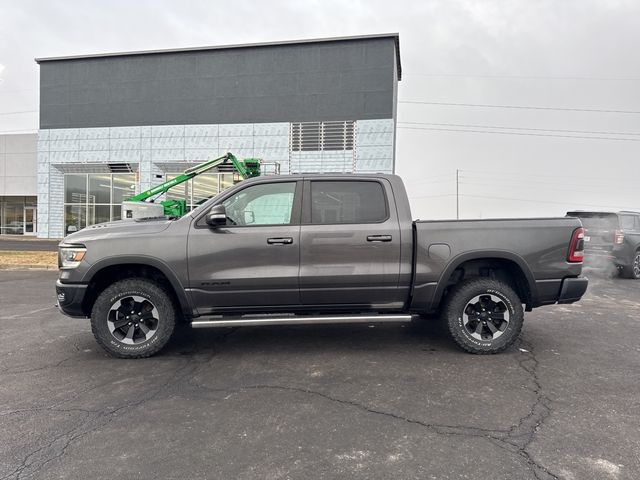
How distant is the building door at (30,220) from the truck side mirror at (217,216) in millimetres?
36027

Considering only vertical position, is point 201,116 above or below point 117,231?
above

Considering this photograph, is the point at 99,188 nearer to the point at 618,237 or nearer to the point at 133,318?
the point at 133,318

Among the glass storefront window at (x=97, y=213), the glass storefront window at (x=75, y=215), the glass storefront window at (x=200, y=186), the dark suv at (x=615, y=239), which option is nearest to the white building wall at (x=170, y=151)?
the glass storefront window at (x=75, y=215)

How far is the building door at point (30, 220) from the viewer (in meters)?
32.8

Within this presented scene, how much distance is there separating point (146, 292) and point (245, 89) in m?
22.1

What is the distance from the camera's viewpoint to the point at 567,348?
479 centimetres

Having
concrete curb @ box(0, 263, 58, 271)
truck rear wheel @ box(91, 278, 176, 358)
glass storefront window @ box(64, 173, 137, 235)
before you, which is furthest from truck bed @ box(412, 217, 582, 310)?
glass storefront window @ box(64, 173, 137, 235)

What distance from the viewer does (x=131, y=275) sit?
4480mm

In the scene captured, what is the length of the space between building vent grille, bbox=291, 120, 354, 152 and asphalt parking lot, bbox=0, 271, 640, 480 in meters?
18.9

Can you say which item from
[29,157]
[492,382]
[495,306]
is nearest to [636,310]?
[495,306]

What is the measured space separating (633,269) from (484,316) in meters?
9.46

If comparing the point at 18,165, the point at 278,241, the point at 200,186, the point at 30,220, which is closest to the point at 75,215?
the point at 18,165

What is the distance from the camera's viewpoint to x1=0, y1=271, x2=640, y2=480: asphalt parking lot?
2465 millimetres

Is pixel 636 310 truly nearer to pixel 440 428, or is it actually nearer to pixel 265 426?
pixel 440 428
